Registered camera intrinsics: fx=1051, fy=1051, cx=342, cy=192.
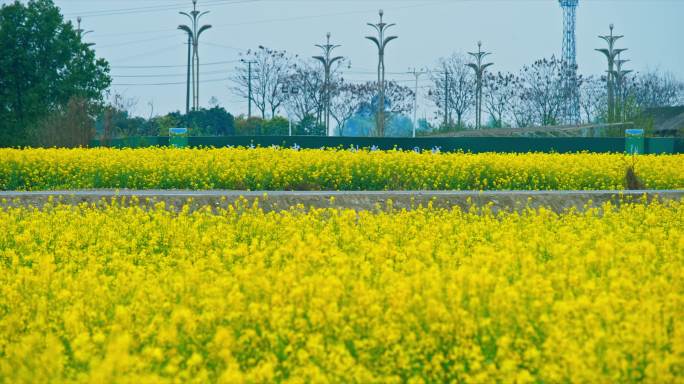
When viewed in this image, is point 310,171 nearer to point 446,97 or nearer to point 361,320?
point 361,320

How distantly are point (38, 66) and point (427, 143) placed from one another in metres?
25.6

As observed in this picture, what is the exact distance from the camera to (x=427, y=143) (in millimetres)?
26422

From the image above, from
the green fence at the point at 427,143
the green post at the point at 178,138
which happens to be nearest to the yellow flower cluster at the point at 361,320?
the green post at the point at 178,138

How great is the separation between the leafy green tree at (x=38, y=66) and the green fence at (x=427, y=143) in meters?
15.9

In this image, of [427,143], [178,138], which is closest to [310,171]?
[178,138]

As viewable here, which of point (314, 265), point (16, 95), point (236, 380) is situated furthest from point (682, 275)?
point (16, 95)

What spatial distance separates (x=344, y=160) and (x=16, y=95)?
3096 centimetres

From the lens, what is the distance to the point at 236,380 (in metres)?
4.27

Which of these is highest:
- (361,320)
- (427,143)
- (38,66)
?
(38,66)

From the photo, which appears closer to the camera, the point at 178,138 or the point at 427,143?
the point at 178,138

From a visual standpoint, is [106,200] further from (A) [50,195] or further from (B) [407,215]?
(B) [407,215]

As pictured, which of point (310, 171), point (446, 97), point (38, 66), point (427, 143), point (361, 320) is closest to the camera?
point (361, 320)

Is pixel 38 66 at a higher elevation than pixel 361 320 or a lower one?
higher

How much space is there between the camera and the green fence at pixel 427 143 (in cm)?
2502
